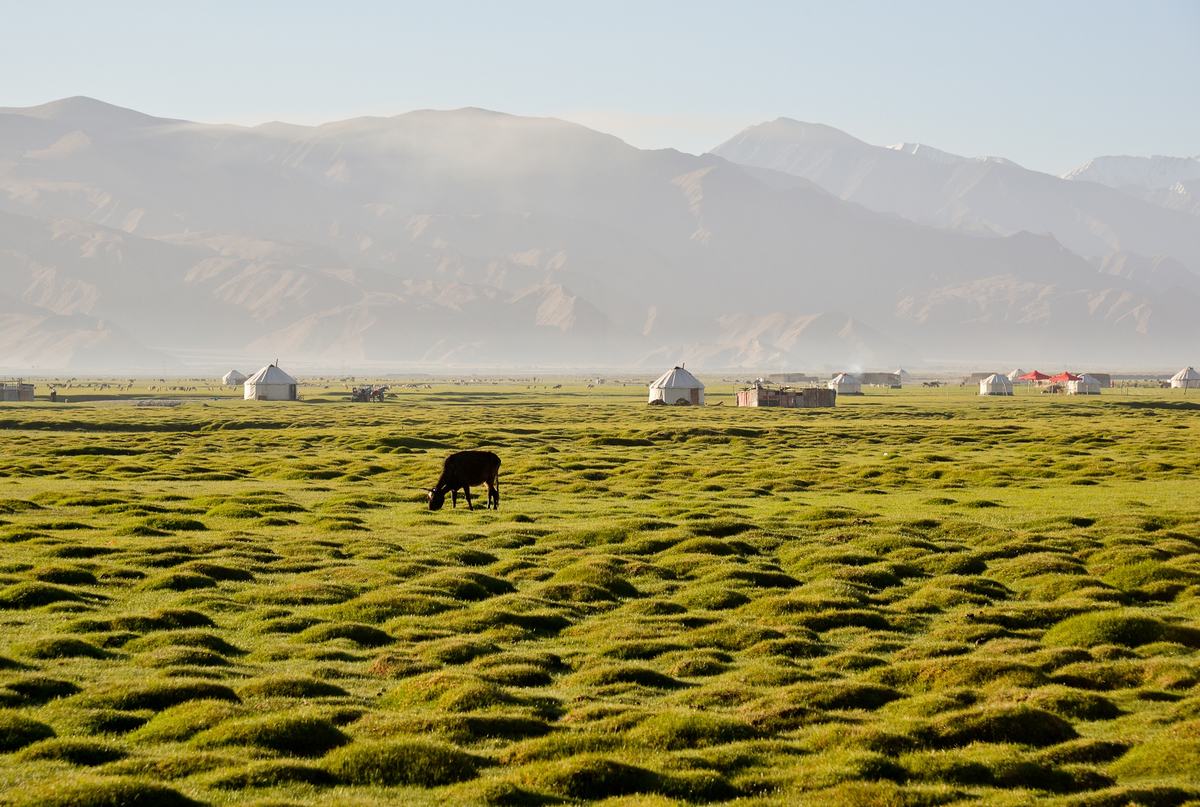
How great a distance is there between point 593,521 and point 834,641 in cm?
1748

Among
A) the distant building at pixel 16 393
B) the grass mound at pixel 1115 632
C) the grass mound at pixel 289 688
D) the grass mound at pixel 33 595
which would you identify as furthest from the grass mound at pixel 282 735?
the distant building at pixel 16 393

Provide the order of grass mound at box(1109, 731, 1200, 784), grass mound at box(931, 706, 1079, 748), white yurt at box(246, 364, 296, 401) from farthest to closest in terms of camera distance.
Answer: white yurt at box(246, 364, 296, 401)
grass mound at box(931, 706, 1079, 748)
grass mound at box(1109, 731, 1200, 784)

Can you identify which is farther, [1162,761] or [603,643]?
[603,643]

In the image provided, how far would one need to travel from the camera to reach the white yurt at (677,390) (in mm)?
165250

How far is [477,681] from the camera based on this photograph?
68.8 ft

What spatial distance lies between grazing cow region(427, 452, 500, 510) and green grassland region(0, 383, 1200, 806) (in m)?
2.28

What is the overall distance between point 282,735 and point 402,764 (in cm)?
198

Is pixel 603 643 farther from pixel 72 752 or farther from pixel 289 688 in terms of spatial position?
pixel 72 752

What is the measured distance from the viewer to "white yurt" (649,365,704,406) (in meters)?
165

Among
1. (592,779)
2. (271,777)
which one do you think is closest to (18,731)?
(271,777)

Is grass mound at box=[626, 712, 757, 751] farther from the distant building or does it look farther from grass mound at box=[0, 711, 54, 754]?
the distant building

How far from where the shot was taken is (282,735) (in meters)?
17.7

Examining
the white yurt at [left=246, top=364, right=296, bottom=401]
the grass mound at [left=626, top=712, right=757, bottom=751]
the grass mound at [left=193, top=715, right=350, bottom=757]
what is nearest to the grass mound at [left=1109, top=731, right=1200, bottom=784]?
the grass mound at [left=626, top=712, right=757, bottom=751]

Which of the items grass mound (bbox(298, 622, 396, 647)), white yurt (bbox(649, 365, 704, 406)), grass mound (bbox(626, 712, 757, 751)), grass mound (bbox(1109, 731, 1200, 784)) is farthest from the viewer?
white yurt (bbox(649, 365, 704, 406))
